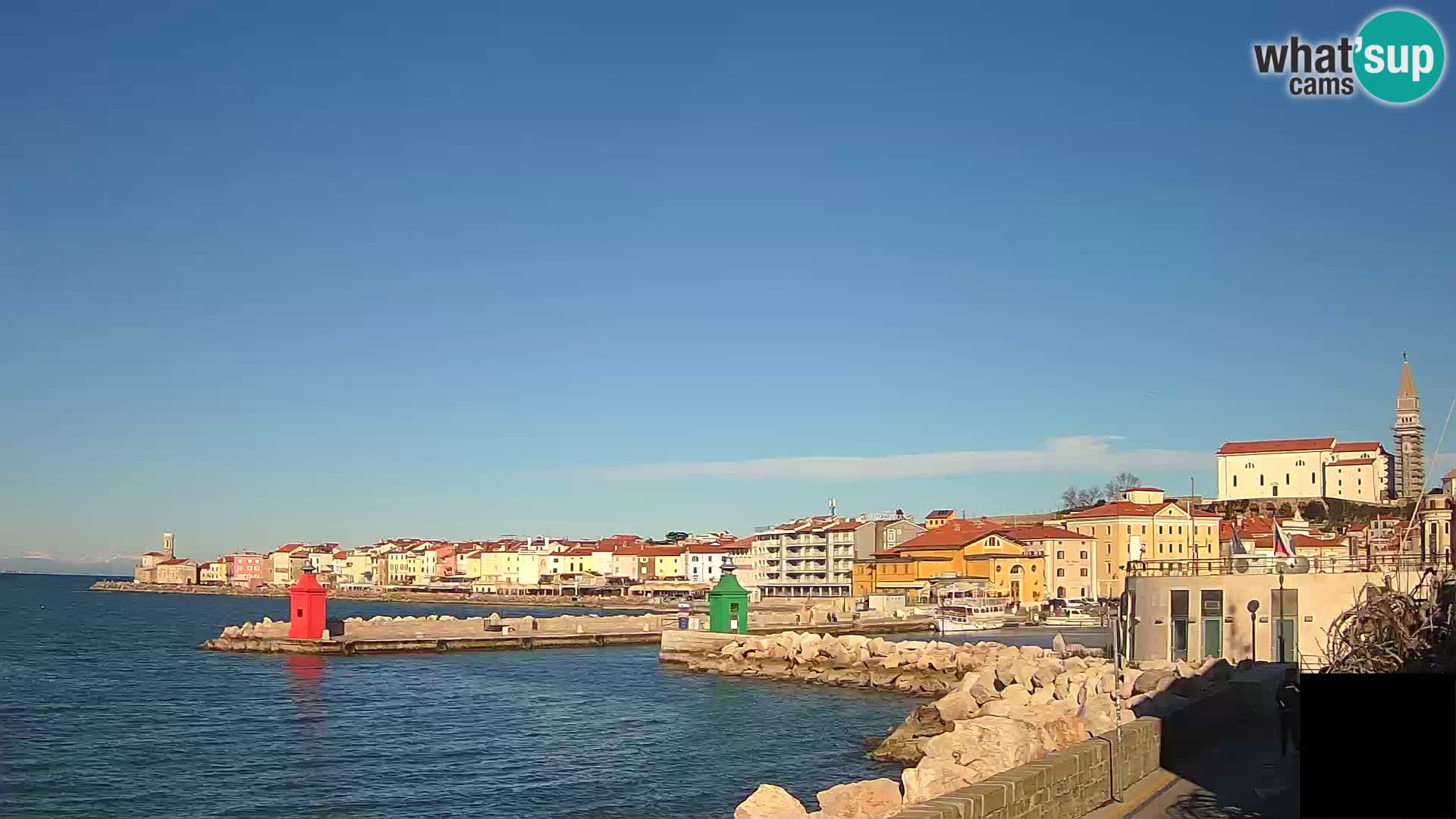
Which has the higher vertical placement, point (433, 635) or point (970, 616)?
point (433, 635)

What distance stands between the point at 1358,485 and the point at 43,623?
368ft

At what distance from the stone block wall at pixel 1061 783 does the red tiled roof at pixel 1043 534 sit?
8195 centimetres

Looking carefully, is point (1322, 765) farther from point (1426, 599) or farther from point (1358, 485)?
point (1358, 485)

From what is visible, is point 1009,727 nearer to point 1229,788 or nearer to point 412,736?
point 1229,788

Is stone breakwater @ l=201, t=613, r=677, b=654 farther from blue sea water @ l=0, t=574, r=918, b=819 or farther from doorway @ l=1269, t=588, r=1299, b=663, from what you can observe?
doorway @ l=1269, t=588, r=1299, b=663

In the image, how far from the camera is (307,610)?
201 feet

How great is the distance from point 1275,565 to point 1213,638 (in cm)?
207

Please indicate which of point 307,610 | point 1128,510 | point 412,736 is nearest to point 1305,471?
point 1128,510

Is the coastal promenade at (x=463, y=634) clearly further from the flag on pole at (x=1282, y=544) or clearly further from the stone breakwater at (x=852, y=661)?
the flag on pole at (x=1282, y=544)

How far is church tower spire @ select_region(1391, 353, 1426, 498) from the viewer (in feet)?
402

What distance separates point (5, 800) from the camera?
78.8ft

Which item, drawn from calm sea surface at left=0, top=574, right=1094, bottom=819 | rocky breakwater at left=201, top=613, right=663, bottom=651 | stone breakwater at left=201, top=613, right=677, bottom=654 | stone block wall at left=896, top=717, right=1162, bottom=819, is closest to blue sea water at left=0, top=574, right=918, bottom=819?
calm sea surface at left=0, top=574, right=1094, bottom=819

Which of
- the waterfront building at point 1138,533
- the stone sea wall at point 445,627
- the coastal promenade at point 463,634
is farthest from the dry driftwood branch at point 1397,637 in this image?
the waterfront building at point 1138,533

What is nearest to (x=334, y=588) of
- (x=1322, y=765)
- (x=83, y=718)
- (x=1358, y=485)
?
(x=1358, y=485)
